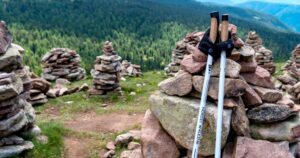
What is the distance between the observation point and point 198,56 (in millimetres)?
10766

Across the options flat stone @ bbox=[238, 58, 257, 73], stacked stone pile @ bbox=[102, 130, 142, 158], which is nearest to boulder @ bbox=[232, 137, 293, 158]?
flat stone @ bbox=[238, 58, 257, 73]

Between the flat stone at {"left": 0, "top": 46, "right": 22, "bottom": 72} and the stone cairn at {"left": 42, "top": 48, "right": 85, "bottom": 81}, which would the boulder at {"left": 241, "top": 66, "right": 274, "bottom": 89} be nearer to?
the flat stone at {"left": 0, "top": 46, "right": 22, "bottom": 72}

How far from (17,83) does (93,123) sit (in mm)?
8101

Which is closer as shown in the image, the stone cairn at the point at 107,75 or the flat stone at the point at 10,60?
the flat stone at the point at 10,60

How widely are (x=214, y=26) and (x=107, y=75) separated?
70.1 ft

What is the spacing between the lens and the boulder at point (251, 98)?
35.3 ft

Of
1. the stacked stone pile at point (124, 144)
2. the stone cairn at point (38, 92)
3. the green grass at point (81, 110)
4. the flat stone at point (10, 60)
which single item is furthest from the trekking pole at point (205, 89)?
the stone cairn at point (38, 92)

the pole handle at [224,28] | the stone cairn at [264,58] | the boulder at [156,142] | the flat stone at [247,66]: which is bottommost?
the stone cairn at [264,58]

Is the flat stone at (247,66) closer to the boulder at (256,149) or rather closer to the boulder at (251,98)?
the boulder at (251,98)

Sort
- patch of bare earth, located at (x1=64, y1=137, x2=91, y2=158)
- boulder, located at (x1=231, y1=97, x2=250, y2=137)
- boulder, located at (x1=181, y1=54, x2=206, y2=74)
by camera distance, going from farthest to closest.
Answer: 1. patch of bare earth, located at (x1=64, y1=137, x2=91, y2=158)
2. boulder, located at (x1=181, y1=54, x2=206, y2=74)
3. boulder, located at (x1=231, y1=97, x2=250, y2=137)

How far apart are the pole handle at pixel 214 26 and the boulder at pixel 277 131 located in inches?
108

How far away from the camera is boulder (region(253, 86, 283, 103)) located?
436 inches

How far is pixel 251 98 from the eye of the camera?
10828 mm

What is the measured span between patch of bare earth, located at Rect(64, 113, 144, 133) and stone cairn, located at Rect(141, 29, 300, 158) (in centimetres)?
941
